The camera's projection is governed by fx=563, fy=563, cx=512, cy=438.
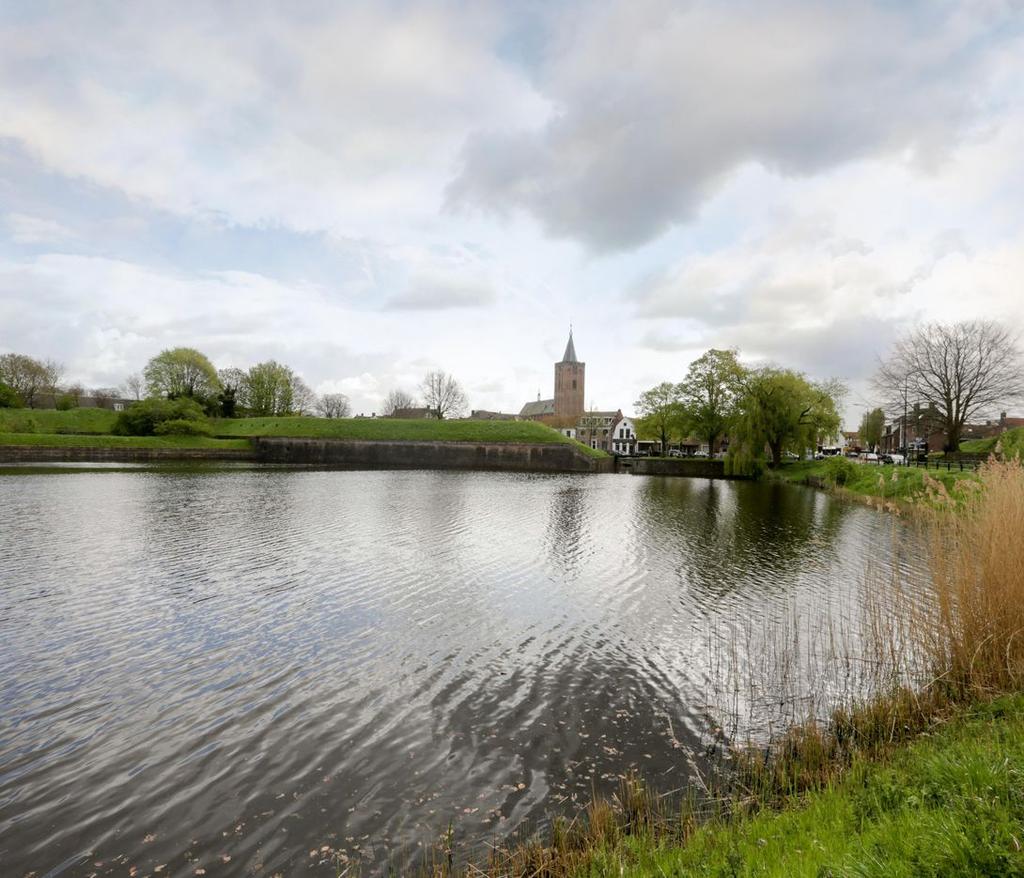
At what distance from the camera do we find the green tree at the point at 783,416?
52812mm

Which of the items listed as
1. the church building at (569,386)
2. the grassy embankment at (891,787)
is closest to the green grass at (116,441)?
the grassy embankment at (891,787)

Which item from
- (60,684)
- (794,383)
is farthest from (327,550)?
(794,383)

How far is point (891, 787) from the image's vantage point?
4.58 meters

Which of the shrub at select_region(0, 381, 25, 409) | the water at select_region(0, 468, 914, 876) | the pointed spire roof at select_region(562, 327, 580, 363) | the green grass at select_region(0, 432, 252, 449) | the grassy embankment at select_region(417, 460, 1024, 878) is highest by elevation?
the pointed spire roof at select_region(562, 327, 580, 363)

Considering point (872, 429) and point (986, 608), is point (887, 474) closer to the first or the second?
point (986, 608)

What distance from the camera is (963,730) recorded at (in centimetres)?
567

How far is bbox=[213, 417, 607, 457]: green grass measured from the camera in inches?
2712

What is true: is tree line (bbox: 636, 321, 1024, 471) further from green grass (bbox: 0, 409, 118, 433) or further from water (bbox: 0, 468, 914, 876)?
green grass (bbox: 0, 409, 118, 433)

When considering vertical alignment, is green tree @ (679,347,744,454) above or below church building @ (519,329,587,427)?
below

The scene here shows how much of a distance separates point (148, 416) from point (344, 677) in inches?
2984

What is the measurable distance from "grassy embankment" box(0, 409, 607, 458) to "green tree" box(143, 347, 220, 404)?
32.1 feet

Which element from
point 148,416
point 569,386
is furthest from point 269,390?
point 569,386

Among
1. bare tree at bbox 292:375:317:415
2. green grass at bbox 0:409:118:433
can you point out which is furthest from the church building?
green grass at bbox 0:409:118:433

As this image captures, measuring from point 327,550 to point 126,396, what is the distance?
131m
